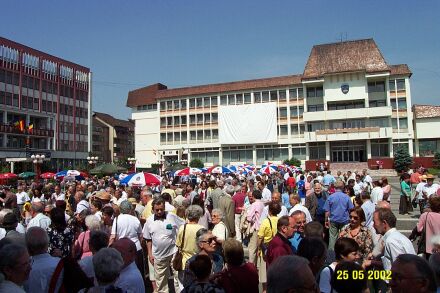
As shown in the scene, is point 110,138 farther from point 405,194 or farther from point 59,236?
point 59,236

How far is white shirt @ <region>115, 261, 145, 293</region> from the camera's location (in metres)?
3.84

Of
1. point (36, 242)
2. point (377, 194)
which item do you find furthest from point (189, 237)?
point (377, 194)

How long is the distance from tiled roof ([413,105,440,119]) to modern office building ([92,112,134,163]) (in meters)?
71.7

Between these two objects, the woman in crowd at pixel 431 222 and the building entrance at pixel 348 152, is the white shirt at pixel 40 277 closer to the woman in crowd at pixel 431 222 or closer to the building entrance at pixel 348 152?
the woman in crowd at pixel 431 222

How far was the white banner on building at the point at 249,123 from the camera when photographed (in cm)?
6350

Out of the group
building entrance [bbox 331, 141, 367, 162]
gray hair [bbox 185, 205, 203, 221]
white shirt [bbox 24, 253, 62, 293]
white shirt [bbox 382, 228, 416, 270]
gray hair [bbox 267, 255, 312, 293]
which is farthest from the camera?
building entrance [bbox 331, 141, 367, 162]

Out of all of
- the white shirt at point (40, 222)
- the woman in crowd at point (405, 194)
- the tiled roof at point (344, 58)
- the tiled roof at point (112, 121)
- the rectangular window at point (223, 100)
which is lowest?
the woman in crowd at point (405, 194)

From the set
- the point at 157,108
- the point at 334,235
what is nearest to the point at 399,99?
the point at 157,108

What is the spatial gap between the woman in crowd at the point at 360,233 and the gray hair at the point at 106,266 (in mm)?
3650

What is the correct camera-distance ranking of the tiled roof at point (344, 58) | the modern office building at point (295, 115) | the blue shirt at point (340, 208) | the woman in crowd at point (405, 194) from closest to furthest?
the blue shirt at point (340, 208), the woman in crowd at point (405, 194), the modern office building at point (295, 115), the tiled roof at point (344, 58)

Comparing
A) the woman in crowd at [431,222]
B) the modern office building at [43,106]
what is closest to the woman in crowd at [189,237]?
the woman in crowd at [431,222]

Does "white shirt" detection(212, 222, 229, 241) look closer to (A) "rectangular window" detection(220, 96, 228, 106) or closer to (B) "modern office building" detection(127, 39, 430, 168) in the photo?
(B) "modern office building" detection(127, 39, 430, 168)

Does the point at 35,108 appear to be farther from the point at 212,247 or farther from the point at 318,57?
the point at 212,247

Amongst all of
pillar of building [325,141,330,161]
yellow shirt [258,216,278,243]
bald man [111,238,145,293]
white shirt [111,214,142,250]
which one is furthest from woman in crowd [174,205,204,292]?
pillar of building [325,141,330,161]
